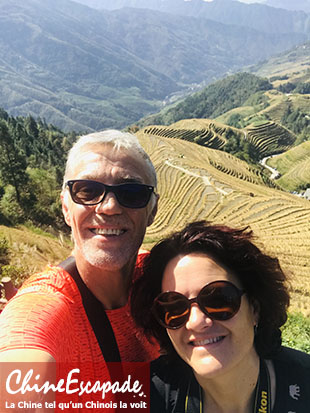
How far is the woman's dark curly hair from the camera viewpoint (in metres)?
2.41

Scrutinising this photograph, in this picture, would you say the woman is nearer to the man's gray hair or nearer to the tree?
the man's gray hair

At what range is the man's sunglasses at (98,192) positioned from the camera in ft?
8.32

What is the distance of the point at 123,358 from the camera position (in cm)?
254

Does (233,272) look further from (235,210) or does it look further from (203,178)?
(203,178)

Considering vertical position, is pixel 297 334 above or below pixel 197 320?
below

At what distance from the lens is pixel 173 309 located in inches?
90.7

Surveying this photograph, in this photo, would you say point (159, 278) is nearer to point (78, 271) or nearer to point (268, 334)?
point (78, 271)

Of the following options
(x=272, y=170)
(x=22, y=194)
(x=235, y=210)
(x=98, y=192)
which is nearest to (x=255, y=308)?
(x=98, y=192)

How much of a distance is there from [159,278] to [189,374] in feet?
2.30

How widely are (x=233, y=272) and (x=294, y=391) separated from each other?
86 centimetres

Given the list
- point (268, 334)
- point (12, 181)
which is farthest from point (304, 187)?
point (268, 334)

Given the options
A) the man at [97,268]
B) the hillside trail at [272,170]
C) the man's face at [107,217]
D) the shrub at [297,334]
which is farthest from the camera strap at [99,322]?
the hillside trail at [272,170]

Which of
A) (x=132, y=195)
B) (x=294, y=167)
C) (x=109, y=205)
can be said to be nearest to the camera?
(x=109, y=205)

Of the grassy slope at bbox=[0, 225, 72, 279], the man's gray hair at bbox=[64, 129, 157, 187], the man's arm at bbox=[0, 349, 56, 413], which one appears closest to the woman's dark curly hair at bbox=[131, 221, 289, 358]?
the man's gray hair at bbox=[64, 129, 157, 187]
